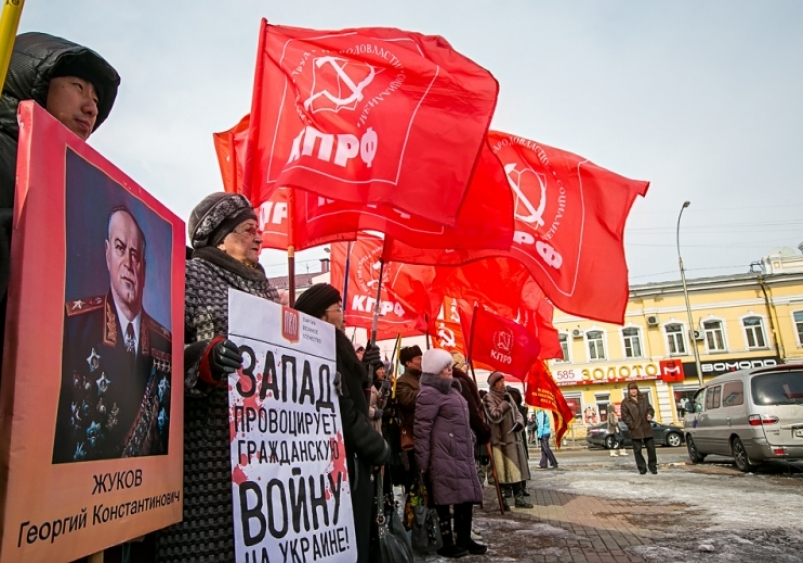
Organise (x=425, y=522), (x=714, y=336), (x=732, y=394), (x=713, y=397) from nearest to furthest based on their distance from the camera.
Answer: (x=425, y=522), (x=732, y=394), (x=713, y=397), (x=714, y=336)

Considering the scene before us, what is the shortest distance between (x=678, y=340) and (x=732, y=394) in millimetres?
27451

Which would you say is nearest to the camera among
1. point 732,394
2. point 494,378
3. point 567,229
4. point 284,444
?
point 284,444

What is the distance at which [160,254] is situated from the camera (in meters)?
1.91

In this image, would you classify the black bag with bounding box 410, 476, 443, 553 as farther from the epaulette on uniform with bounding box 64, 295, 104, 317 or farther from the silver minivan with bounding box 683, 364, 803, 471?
the silver minivan with bounding box 683, 364, 803, 471

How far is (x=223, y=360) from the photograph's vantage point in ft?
6.58

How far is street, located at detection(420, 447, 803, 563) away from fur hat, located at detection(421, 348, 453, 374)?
1.60m

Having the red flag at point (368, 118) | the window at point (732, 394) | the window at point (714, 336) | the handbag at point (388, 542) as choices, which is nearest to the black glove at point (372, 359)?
the handbag at point (388, 542)

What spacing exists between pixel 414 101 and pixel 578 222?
256cm

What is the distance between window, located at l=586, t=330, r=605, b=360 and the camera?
38750 millimetres

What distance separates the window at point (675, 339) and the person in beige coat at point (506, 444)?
1286 inches

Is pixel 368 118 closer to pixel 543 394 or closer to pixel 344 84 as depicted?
pixel 344 84

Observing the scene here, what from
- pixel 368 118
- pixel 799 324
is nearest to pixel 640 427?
pixel 368 118

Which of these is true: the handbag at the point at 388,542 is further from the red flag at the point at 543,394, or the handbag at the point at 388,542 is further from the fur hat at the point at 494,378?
the red flag at the point at 543,394

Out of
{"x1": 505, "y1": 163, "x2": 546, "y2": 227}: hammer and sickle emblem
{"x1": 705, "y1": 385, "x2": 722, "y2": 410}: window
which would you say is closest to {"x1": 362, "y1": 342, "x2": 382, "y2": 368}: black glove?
{"x1": 505, "y1": 163, "x2": 546, "y2": 227}: hammer and sickle emblem
